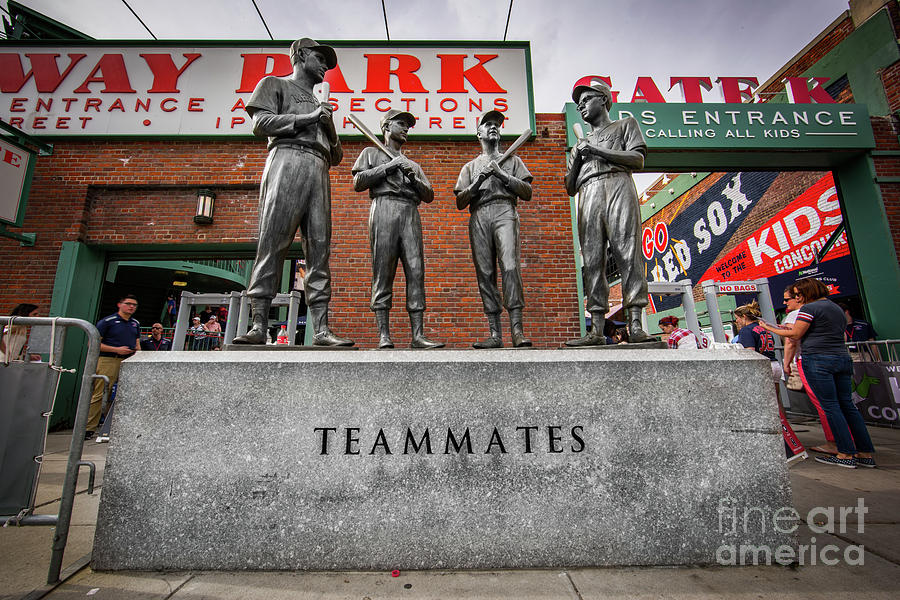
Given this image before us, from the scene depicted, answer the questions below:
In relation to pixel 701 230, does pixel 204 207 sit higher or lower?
lower

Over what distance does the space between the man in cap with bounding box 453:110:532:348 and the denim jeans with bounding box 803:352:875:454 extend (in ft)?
10.2

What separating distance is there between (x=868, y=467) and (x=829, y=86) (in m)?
8.91

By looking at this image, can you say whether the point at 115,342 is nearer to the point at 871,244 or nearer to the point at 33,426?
the point at 33,426

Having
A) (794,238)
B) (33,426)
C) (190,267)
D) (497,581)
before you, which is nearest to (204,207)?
(33,426)

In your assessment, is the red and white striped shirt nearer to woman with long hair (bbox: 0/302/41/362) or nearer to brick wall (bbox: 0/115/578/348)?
brick wall (bbox: 0/115/578/348)

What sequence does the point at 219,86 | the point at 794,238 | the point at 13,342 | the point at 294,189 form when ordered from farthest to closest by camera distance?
the point at 794,238, the point at 219,86, the point at 294,189, the point at 13,342

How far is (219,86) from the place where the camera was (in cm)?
714

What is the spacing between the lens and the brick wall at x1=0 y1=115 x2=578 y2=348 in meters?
6.46

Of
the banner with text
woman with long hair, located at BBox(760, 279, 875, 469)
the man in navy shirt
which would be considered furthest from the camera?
the banner with text

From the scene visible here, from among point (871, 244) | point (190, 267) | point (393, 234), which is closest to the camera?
point (393, 234)

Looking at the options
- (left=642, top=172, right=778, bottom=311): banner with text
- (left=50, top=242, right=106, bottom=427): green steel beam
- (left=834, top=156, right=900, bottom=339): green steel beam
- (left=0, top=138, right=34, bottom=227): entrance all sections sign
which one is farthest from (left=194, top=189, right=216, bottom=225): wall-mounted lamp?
(left=642, top=172, right=778, bottom=311): banner with text

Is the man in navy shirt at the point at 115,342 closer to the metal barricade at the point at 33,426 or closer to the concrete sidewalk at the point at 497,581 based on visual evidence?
the concrete sidewalk at the point at 497,581

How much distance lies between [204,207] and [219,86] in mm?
2267

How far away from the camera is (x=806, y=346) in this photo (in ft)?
13.1
